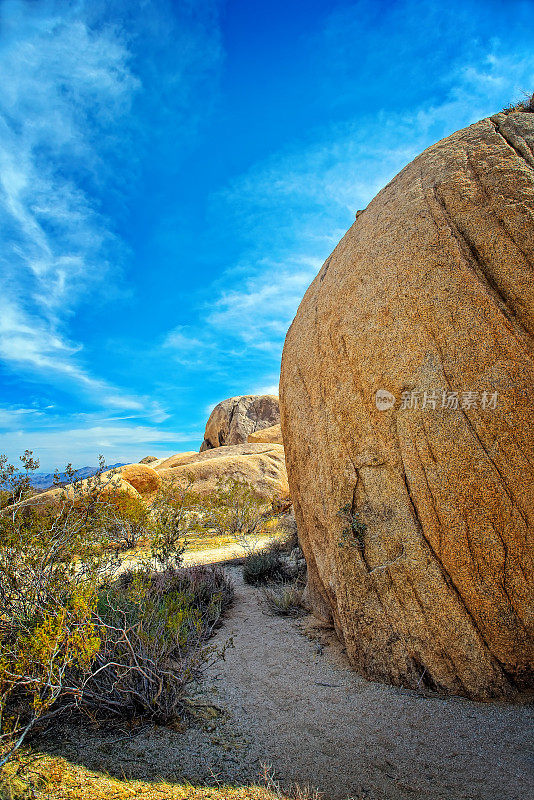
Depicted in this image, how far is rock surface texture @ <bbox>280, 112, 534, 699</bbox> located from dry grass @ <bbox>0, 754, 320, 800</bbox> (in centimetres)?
155

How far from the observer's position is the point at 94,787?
245 cm

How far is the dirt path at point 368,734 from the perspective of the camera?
2650 mm

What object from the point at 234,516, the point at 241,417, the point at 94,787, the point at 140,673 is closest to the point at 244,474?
the point at 234,516

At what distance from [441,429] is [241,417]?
78.7ft

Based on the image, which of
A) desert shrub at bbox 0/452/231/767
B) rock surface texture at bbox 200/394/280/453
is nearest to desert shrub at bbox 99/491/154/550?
desert shrub at bbox 0/452/231/767

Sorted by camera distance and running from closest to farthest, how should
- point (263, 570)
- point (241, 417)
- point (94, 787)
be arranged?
point (94, 787), point (263, 570), point (241, 417)

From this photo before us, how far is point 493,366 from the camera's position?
134 inches

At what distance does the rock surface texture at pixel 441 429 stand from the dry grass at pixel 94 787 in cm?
155

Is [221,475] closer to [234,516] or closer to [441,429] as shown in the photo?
[234,516]

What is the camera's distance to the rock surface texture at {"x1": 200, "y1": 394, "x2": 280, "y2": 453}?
26906 mm

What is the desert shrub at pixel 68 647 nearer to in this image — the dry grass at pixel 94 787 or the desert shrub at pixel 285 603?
the dry grass at pixel 94 787

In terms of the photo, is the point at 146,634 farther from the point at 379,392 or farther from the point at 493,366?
the point at 493,366

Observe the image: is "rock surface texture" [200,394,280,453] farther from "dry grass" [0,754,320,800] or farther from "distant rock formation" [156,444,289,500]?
"dry grass" [0,754,320,800]

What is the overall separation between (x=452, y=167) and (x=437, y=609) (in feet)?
12.5
